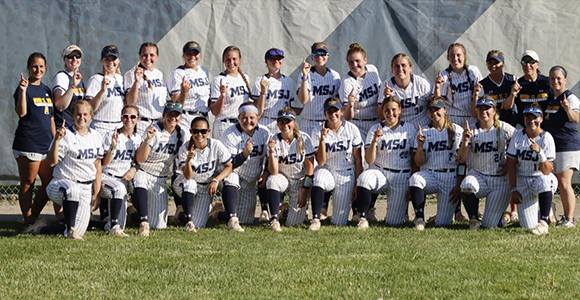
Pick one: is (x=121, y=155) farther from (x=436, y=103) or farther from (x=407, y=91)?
(x=436, y=103)

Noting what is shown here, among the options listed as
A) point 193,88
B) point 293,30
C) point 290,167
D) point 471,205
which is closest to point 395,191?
point 471,205

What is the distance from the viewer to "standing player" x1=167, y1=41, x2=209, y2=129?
7770mm

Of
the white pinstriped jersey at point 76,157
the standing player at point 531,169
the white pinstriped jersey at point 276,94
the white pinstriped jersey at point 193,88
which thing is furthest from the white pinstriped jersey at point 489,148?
the white pinstriped jersey at point 76,157

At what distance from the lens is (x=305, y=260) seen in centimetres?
571

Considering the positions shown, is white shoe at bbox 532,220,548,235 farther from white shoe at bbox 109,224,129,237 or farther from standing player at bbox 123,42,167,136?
standing player at bbox 123,42,167,136

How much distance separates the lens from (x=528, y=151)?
7.12 metres

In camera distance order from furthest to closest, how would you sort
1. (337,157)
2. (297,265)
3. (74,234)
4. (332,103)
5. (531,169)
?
(337,157) < (332,103) < (531,169) < (74,234) < (297,265)

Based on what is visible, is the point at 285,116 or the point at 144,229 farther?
the point at 285,116

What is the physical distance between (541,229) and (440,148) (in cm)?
111

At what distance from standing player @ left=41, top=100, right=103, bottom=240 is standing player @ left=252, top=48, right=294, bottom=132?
1.53 meters

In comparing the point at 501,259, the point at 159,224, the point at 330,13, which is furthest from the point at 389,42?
the point at 501,259

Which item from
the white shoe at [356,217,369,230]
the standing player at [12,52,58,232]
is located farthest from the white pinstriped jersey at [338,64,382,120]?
the standing player at [12,52,58,232]

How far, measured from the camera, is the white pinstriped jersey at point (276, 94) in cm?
782

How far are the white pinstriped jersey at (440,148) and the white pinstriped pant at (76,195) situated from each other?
9.00 feet
